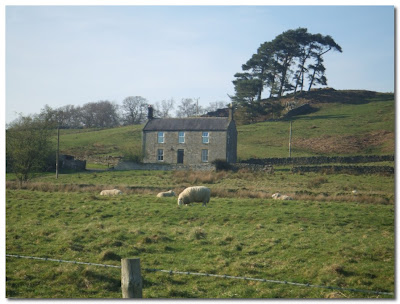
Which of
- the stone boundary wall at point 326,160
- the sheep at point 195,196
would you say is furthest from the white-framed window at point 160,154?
the sheep at point 195,196

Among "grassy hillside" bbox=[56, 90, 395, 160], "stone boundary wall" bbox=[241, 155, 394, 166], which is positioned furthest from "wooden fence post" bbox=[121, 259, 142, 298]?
"grassy hillside" bbox=[56, 90, 395, 160]

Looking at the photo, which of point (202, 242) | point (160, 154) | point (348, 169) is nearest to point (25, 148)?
point (160, 154)

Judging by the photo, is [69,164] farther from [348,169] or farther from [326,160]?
[348,169]

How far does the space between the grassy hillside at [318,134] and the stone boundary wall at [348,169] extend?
229 inches

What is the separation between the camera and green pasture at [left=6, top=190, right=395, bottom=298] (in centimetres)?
1016

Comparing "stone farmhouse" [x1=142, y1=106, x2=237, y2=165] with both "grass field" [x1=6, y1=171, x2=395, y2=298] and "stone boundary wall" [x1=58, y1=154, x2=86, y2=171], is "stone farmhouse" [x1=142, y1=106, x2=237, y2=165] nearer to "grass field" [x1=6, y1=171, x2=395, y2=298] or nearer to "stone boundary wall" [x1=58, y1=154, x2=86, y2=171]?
"stone boundary wall" [x1=58, y1=154, x2=86, y2=171]

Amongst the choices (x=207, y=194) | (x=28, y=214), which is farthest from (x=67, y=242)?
(x=207, y=194)

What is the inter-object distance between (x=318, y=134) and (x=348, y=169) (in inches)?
779

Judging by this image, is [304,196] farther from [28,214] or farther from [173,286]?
[173,286]

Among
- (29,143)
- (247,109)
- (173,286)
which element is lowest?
(173,286)

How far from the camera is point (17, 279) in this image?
10.4m

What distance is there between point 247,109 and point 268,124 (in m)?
4.74

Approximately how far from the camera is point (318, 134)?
57438 millimetres

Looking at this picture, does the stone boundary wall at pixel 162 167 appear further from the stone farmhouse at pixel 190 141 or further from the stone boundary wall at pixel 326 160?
the stone boundary wall at pixel 326 160
